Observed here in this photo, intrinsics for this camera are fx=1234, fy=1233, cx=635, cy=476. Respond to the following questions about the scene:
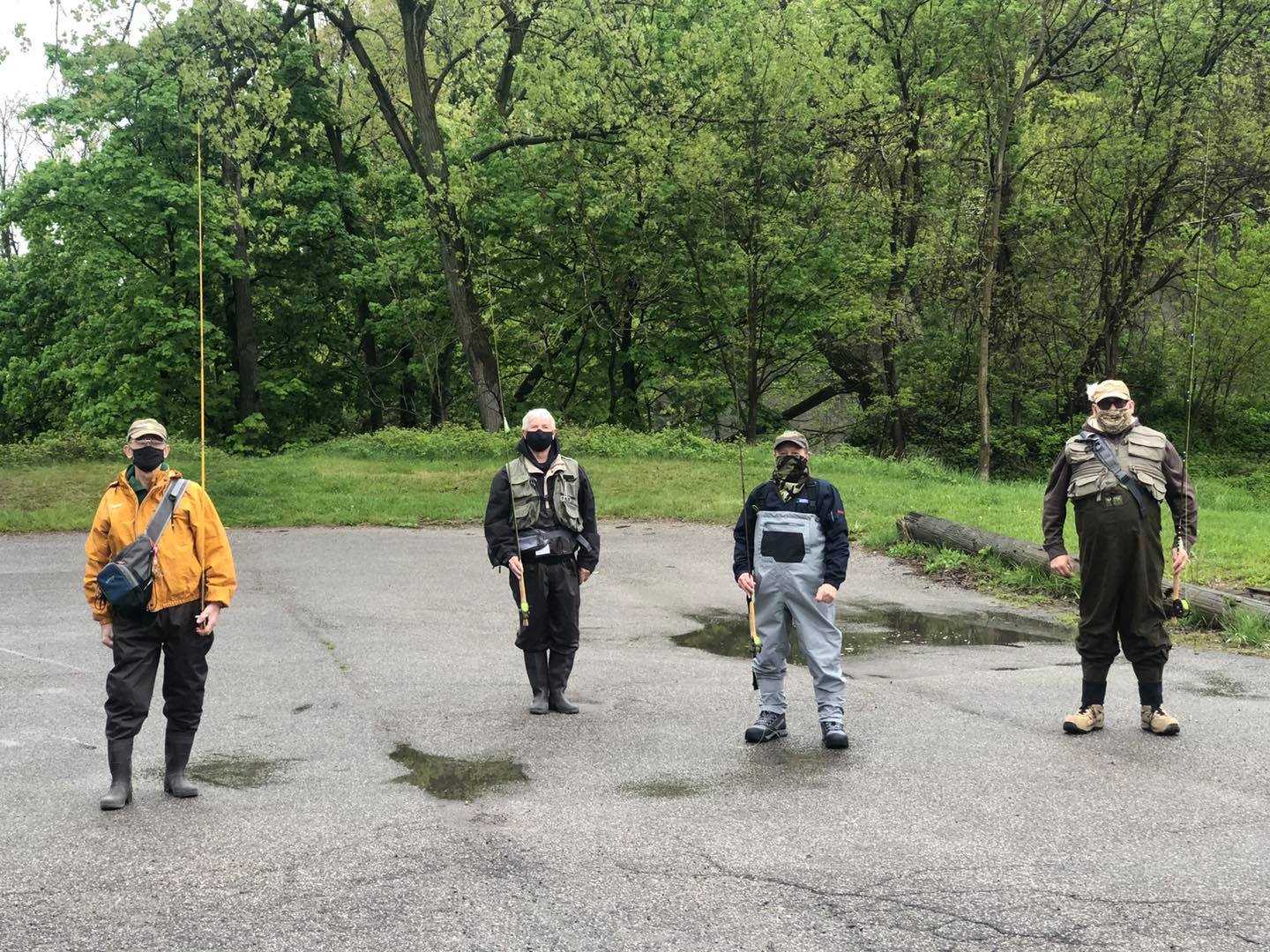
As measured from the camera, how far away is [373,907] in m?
4.70

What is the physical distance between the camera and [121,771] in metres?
6.08

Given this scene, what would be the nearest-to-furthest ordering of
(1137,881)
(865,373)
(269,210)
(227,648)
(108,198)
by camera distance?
Result: (1137,881) < (227,648) < (108,198) < (269,210) < (865,373)

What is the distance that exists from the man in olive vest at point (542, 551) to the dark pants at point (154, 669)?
7.60 feet

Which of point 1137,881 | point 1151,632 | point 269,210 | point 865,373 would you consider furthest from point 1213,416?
point 1137,881

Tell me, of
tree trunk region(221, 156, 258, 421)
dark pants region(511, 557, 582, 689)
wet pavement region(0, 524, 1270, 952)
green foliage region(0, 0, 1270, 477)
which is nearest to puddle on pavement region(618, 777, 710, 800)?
wet pavement region(0, 524, 1270, 952)

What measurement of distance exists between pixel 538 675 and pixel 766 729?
1.69 m

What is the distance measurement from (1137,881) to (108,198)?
1287 inches

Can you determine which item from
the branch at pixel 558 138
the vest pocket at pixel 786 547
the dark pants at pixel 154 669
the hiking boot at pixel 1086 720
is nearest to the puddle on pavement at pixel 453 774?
the dark pants at pixel 154 669

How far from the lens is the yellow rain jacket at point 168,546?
6.21m

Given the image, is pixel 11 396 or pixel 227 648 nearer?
pixel 227 648

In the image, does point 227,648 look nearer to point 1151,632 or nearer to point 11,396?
point 1151,632

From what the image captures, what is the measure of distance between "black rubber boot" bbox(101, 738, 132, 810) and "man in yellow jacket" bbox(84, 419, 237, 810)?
0.01m

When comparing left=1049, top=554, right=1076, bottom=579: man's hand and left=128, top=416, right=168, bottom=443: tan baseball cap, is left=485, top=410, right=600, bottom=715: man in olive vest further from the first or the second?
left=1049, top=554, right=1076, bottom=579: man's hand

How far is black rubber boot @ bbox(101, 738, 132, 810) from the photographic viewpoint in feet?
19.7
